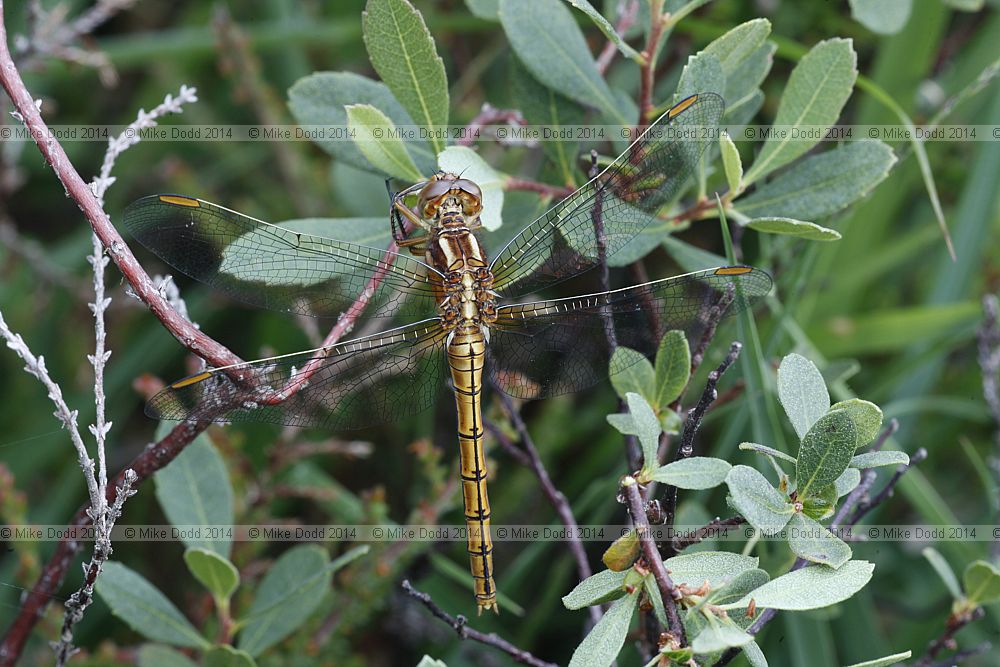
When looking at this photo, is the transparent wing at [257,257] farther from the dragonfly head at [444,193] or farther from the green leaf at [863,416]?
the green leaf at [863,416]

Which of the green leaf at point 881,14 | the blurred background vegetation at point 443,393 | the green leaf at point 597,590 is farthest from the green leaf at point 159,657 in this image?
the green leaf at point 881,14

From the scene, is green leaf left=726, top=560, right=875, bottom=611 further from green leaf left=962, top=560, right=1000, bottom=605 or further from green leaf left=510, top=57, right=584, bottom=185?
green leaf left=510, top=57, right=584, bottom=185

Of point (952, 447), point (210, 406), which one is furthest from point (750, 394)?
point (952, 447)

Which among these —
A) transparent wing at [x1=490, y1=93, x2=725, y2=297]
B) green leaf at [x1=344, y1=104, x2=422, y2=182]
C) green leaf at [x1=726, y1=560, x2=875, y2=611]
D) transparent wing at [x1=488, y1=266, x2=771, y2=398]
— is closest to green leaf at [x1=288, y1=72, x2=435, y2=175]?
green leaf at [x1=344, y1=104, x2=422, y2=182]

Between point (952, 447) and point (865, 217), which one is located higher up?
point (865, 217)

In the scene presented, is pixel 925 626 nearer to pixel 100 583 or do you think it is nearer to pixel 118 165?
pixel 100 583

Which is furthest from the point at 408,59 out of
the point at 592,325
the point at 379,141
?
the point at 592,325
